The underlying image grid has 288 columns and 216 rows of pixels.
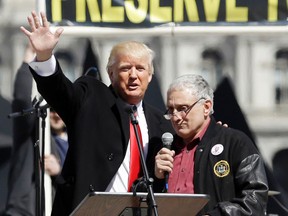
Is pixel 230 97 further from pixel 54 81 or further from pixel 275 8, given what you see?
pixel 54 81

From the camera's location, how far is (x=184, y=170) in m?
5.70

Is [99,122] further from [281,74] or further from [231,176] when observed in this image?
[281,74]

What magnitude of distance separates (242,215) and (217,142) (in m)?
0.40

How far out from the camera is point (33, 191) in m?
8.70

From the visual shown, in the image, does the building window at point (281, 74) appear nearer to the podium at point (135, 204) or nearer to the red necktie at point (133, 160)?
the red necktie at point (133, 160)

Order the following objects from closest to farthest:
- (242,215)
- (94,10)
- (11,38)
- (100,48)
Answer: (242,215) < (94,10) < (100,48) < (11,38)

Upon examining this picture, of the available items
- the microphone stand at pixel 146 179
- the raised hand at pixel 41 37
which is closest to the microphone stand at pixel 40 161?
the raised hand at pixel 41 37

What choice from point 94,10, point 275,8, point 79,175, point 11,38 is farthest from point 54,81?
point 11,38

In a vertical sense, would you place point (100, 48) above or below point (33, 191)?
above

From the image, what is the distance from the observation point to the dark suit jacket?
19.3ft

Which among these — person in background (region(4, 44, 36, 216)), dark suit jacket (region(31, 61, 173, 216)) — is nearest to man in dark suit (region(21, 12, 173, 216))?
dark suit jacket (region(31, 61, 173, 216))

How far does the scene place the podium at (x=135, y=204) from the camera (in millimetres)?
5332

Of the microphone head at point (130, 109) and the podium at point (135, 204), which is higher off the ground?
the microphone head at point (130, 109)

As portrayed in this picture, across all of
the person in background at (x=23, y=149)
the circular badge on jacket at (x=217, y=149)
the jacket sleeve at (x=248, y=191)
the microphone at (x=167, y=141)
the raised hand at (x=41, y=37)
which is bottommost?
the person in background at (x=23, y=149)
